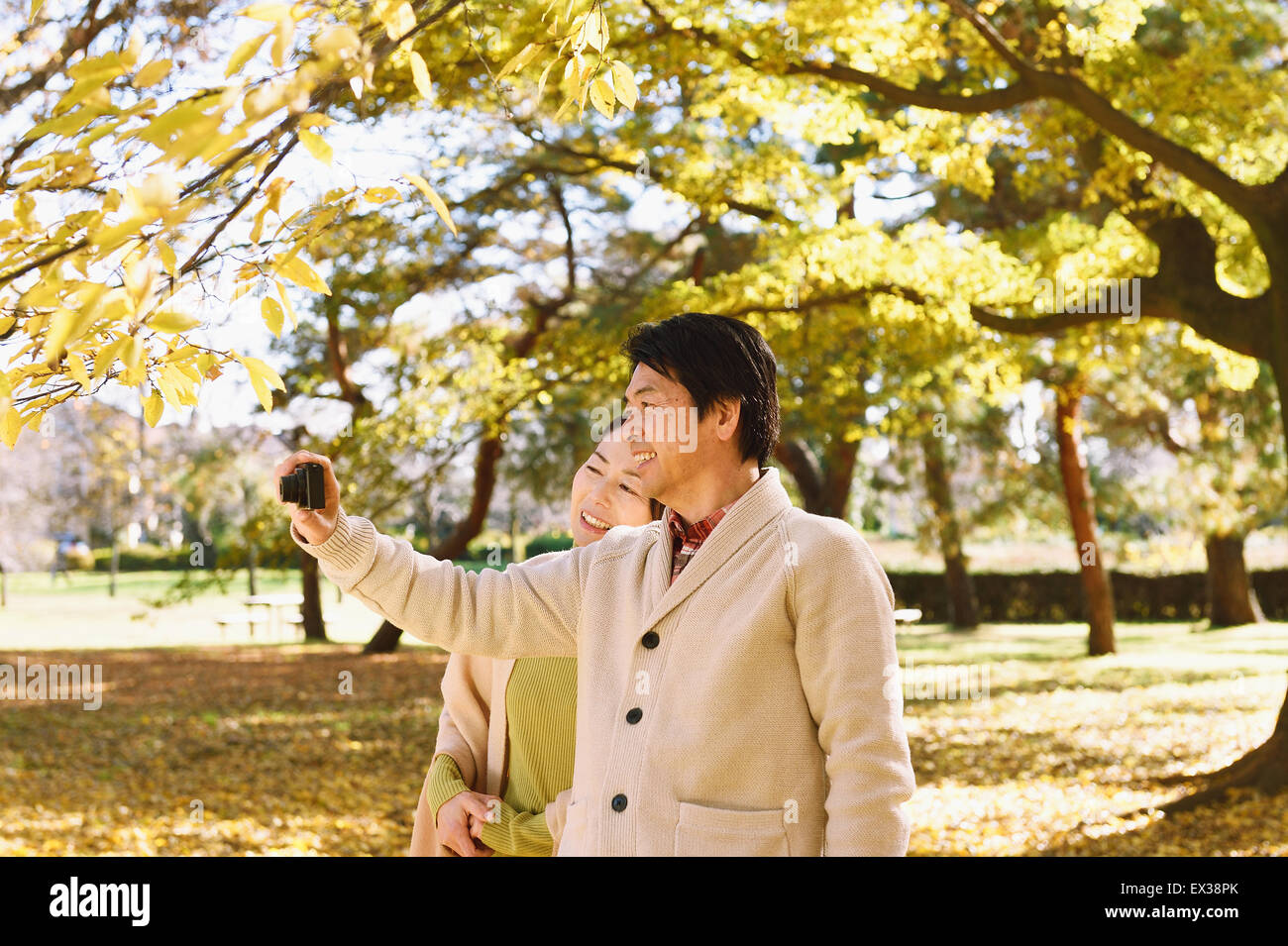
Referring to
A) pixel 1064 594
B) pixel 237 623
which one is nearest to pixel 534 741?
pixel 237 623

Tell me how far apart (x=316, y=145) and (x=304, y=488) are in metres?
0.58

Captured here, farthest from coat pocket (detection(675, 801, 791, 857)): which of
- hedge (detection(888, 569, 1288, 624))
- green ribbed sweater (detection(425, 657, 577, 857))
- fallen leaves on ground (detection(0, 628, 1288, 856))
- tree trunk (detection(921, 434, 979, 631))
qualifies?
hedge (detection(888, 569, 1288, 624))

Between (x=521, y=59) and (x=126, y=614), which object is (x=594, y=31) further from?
(x=126, y=614)

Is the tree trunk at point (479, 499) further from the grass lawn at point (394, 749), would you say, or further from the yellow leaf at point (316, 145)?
the yellow leaf at point (316, 145)

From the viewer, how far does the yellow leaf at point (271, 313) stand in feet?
6.23

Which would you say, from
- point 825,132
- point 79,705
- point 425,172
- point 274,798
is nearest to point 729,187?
point 825,132

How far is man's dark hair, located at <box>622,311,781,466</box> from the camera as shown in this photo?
197 cm

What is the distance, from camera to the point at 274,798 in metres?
8.18

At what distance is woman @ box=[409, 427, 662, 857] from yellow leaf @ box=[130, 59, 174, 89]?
1.30 meters

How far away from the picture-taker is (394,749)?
1013 centimetres

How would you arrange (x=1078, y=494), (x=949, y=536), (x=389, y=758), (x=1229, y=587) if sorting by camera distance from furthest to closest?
(x=1229, y=587) → (x=949, y=536) → (x=1078, y=494) → (x=389, y=758)

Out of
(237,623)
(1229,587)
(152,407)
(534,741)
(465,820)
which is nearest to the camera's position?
(152,407)

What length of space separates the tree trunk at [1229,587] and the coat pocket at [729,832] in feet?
72.8
